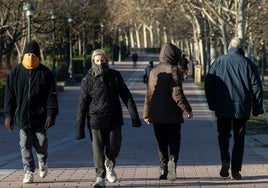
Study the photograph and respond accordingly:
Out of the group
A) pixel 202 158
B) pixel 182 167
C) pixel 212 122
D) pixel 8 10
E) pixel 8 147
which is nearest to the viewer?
pixel 182 167

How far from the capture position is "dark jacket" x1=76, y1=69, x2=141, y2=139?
9234 millimetres

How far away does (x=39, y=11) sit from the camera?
41.4 m

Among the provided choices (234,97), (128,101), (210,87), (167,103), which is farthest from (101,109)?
(234,97)

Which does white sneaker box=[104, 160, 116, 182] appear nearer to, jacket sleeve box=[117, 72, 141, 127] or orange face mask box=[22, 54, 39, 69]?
jacket sleeve box=[117, 72, 141, 127]

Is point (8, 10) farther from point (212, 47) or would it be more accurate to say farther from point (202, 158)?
point (202, 158)

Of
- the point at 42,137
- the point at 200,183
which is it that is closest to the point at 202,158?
the point at 200,183

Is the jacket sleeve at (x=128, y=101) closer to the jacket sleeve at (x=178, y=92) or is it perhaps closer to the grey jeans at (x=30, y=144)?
the jacket sleeve at (x=178, y=92)

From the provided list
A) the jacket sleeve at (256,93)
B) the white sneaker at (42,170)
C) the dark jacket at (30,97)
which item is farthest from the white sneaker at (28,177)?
the jacket sleeve at (256,93)

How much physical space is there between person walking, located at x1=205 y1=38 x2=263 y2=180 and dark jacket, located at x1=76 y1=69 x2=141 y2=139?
4.19ft

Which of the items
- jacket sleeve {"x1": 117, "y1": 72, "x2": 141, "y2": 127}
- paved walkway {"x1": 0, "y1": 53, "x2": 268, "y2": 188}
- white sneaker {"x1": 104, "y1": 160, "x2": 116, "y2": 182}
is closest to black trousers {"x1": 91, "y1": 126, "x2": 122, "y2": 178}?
white sneaker {"x1": 104, "y1": 160, "x2": 116, "y2": 182}

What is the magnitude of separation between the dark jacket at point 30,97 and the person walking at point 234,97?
6.75ft

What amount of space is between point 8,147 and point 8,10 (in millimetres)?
A: 24824

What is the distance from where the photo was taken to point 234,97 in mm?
9938

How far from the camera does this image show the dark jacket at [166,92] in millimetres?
9695
